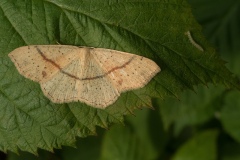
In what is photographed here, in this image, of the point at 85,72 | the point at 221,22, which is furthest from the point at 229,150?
the point at 85,72

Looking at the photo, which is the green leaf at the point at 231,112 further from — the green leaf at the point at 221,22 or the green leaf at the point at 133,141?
the green leaf at the point at 133,141

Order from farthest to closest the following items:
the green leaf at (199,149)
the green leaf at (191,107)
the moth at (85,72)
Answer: the green leaf at (199,149)
the green leaf at (191,107)
the moth at (85,72)

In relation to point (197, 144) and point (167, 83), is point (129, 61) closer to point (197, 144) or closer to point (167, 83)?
point (167, 83)

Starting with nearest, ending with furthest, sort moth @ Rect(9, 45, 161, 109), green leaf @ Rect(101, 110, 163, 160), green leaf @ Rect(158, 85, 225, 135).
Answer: moth @ Rect(9, 45, 161, 109) → green leaf @ Rect(158, 85, 225, 135) → green leaf @ Rect(101, 110, 163, 160)

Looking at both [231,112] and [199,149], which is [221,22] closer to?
[231,112]

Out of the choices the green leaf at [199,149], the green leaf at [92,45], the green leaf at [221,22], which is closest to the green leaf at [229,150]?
the green leaf at [199,149]

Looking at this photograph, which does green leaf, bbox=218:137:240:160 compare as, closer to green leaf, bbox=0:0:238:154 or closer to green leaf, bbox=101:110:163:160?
green leaf, bbox=101:110:163:160

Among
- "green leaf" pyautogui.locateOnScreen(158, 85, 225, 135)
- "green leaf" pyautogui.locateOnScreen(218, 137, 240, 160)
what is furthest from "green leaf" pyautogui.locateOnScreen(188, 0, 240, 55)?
"green leaf" pyautogui.locateOnScreen(218, 137, 240, 160)
